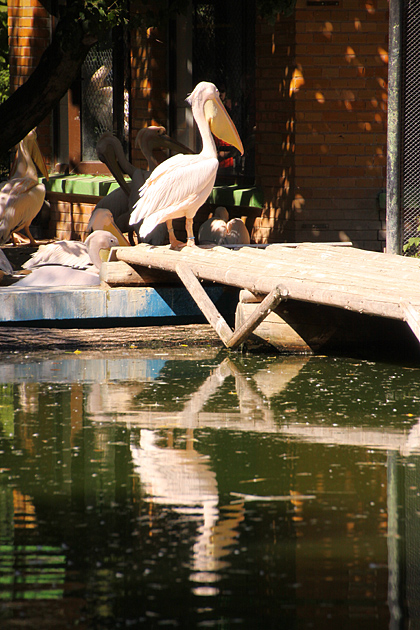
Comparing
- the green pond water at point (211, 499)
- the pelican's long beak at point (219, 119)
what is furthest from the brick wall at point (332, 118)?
the green pond water at point (211, 499)

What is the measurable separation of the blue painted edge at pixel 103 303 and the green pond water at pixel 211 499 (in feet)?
4.58

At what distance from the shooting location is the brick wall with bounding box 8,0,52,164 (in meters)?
15.4

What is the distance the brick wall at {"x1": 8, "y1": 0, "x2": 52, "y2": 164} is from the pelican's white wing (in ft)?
25.7

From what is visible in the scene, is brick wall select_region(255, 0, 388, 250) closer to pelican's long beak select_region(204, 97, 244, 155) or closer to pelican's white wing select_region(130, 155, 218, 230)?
pelican's long beak select_region(204, 97, 244, 155)

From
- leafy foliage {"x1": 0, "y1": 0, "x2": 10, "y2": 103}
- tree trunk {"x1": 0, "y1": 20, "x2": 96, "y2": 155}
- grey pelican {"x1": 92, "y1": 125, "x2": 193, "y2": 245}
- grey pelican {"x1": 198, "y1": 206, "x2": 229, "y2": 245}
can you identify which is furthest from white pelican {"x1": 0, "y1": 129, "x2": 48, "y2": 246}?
leafy foliage {"x1": 0, "y1": 0, "x2": 10, "y2": 103}

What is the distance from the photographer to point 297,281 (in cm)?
700

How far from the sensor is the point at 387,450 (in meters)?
5.18

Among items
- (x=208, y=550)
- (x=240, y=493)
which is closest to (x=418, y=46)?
(x=240, y=493)

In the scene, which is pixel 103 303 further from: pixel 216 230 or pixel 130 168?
pixel 130 168

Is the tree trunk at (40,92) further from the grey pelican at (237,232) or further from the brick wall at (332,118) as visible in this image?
the brick wall at (332,118)

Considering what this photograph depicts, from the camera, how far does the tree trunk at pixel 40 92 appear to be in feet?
30.1

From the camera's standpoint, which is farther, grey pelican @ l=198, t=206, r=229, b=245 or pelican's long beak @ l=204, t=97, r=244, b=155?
grey pelican @ l=198, t=206, r=229, b=245

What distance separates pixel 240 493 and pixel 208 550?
0.70 m

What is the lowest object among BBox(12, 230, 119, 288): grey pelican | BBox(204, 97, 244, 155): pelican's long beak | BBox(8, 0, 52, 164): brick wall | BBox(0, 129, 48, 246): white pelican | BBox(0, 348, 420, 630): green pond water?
BBox(0, 348, 420, 630): green pond water
